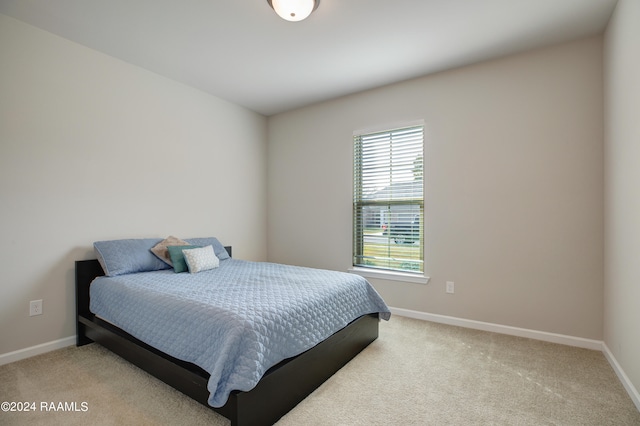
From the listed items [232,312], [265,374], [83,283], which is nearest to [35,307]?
[83,283]

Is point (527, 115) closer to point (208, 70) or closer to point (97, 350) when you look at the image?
point (208, 70)

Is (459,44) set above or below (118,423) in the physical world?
above

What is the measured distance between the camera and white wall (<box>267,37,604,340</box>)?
2557mm

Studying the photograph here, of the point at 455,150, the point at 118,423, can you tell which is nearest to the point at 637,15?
the point at 455,150

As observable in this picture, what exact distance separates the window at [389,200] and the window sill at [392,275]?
6 cm

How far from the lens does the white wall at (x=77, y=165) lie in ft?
7.71

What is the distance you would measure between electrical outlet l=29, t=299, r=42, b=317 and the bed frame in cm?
24

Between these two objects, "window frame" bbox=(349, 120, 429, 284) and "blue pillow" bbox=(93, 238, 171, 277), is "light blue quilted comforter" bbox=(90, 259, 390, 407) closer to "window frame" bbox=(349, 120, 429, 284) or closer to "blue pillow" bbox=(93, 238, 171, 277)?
"blue pillow" bbox=(93, 238, 171, 277)

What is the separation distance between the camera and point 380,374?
214 cm

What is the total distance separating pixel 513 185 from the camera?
282 cm

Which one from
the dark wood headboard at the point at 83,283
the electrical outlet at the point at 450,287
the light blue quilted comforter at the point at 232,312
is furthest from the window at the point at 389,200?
the dark wood headboard at the point at 83,283

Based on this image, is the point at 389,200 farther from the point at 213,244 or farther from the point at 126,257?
the point at 126,257

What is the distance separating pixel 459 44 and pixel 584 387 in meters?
2.70

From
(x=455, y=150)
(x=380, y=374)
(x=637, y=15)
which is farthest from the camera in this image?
(x=455, y=150)
